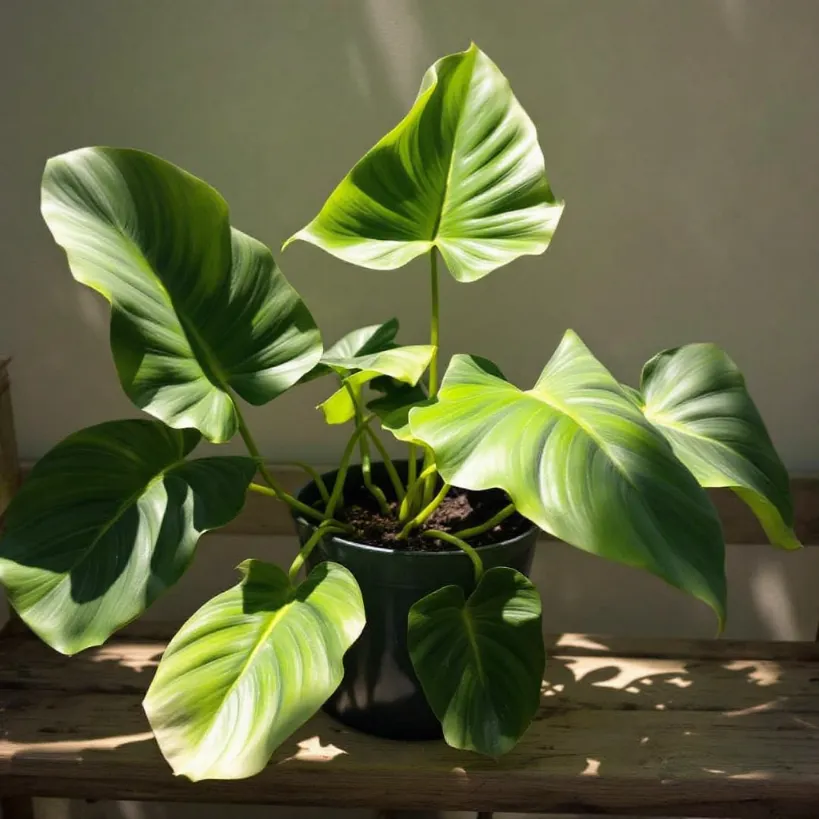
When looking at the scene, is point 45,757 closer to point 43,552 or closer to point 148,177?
point 43,552

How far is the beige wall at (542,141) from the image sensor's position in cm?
118

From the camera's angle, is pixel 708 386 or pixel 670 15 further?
pixel 670 15

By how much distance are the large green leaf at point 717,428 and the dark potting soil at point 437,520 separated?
196 millimetres

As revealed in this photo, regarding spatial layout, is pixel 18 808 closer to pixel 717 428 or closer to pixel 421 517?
pixel 421 517

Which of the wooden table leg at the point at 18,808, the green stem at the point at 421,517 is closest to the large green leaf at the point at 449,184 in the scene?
the green stem at the point at 421,517

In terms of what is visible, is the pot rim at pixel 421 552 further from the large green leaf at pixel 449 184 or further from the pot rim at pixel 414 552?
the large green leaf at pixel 449 184

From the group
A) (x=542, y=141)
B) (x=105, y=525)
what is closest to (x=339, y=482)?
(x=105, y=525)

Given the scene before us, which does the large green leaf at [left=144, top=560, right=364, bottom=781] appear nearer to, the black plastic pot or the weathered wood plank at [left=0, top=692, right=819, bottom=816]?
the black plastic pot

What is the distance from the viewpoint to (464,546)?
93 centimetres

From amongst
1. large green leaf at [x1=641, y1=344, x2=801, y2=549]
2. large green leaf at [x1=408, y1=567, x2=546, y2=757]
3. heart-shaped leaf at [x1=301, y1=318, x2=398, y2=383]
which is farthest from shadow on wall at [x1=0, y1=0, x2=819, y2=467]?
large green leaf at [x1=408, y1=567, x2=546, y2=757]

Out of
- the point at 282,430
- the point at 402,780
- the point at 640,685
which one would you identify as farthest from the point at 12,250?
the point at 640,685

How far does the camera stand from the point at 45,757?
98 centimetres

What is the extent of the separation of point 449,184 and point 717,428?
373mm

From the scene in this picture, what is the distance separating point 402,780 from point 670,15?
3.08ft
